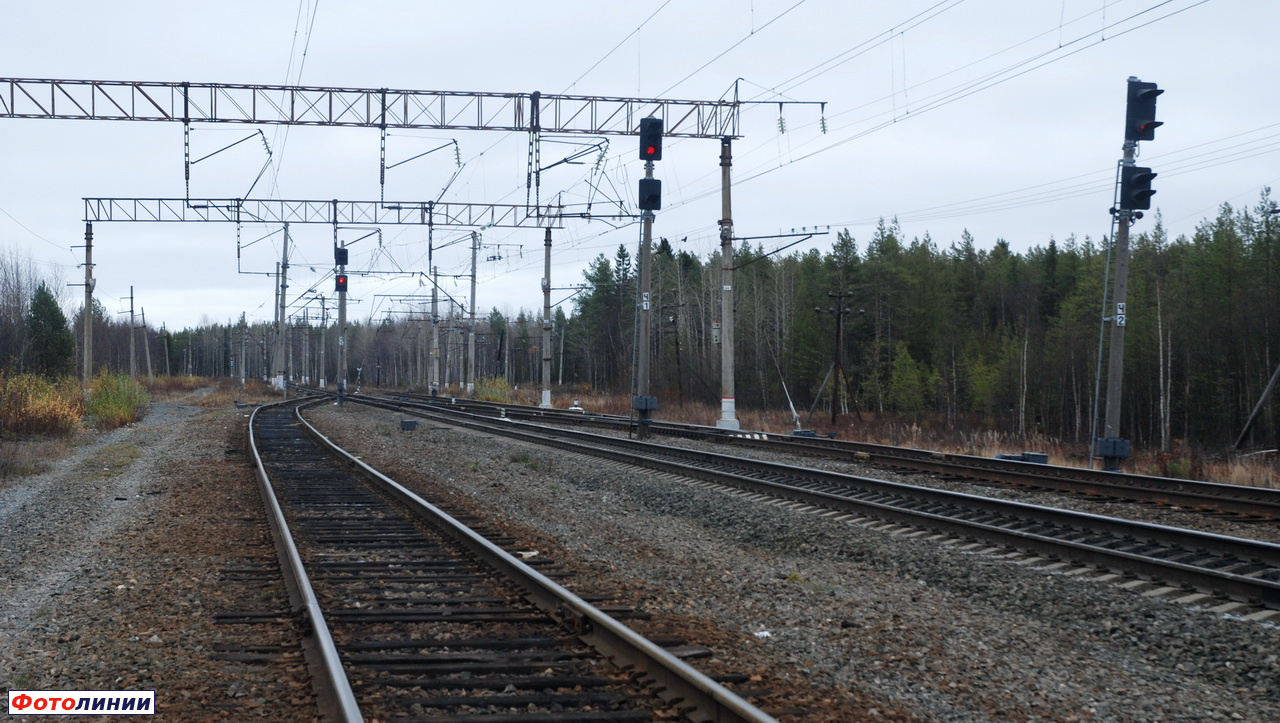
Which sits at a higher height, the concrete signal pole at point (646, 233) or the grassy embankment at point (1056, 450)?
the concrete signal pole at point (646, 233)

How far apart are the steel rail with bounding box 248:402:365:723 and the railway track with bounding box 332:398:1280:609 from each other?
22.3 feet

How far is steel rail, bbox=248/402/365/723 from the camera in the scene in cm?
484

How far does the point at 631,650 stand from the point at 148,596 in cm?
438

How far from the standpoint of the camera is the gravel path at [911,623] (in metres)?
5.55

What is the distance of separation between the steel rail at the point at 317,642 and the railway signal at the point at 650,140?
14.4 meters

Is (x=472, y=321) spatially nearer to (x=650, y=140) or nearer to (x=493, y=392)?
(x=493, y=392)

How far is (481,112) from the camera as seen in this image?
2503cm

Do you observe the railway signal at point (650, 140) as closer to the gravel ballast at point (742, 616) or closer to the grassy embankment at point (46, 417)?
the gravel ballast at point (742, 616)

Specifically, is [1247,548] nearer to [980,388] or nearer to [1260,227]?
[1260,227]

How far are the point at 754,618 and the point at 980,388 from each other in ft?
209

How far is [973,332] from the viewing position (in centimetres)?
7400

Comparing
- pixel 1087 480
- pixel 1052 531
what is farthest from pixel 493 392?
pixel 1052 531

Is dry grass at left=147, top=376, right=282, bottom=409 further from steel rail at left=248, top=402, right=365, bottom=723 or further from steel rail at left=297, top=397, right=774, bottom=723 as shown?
steel rail at left=297, top=397, right=774, bottom=723

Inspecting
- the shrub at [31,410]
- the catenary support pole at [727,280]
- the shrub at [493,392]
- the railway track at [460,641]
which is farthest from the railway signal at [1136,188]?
the shrub at [493,392]
